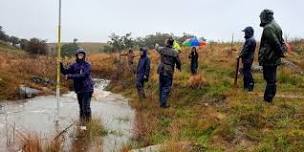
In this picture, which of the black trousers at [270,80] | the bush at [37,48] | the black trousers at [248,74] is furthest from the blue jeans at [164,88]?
the bush at [37,48]

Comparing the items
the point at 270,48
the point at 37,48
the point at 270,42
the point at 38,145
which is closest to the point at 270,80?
the point at 270,48

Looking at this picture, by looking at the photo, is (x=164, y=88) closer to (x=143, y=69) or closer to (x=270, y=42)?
(x=143, y=69)

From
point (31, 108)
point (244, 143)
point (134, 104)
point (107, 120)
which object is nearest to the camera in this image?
point (244, 143)

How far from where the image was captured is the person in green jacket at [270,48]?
1231 centimetres

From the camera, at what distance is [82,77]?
12.4 meters

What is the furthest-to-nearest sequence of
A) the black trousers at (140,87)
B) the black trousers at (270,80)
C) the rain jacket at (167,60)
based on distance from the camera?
1. the black trousers at (140,87)
2. the rain jacket at (167,60)
3. the black trousers at (270,80)

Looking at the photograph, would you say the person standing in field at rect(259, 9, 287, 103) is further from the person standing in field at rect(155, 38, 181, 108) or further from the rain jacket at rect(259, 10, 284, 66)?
the person standing in field at rect(155, 38, 181, 108)

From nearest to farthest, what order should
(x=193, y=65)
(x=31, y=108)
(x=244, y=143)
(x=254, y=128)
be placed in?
(x=244, y=143) < (x=254, y=128) < (x=31, y=108) < (x=193, y=65)

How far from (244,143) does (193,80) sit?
7.46 m

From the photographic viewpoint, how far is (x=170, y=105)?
15703 mm

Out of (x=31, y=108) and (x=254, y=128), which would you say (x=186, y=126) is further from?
(x=31, y=108)

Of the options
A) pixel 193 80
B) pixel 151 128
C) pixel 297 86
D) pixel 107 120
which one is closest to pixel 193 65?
pixel 193 80

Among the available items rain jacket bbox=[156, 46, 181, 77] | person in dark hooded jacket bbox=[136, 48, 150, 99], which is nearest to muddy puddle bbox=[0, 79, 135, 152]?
person in dark hooded jacket bbox=[136, 48, 150, 99]

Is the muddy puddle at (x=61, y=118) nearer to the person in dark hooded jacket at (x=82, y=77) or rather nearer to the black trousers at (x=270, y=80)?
the person in dark hooded jacket at (x=82, y=77)
